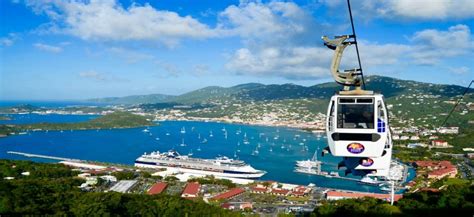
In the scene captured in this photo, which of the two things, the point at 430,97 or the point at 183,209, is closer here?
the point at 183,209

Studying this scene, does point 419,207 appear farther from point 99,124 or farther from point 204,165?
point 99,124

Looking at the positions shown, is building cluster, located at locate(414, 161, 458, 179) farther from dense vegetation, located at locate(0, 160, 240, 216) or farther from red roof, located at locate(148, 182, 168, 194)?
dense vegetation, located at locate(0, 160, 240, 216)

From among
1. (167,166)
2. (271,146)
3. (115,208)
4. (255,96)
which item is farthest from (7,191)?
(255,96)

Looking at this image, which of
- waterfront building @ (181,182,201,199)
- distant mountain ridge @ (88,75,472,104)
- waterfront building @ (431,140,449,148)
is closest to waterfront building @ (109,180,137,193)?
waterfront building @ (181,182,201,199)

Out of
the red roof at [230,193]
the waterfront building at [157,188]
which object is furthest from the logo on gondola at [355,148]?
the waterfront building at [157,188]

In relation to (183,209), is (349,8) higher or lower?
higher

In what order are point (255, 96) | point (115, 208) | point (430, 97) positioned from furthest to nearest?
point (255, 96) < point (430, 97) < point (115, 208)

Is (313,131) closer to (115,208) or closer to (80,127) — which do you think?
(80,127)

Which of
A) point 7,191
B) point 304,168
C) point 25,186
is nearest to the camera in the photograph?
point 7,191
